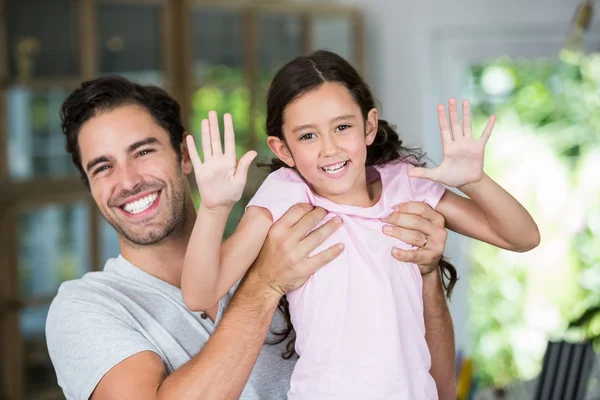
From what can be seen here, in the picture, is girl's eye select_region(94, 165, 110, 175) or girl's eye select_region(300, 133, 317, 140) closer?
girl's eye select_region(300, 133, 317, 140)

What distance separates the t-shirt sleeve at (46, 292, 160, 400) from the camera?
165cm

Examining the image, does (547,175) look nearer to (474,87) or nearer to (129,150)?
(474,87)

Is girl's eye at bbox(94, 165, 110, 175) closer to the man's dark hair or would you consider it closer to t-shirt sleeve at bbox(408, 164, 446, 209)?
the man's dark hair

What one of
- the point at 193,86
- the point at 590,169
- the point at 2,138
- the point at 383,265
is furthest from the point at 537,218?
the point at 383,265

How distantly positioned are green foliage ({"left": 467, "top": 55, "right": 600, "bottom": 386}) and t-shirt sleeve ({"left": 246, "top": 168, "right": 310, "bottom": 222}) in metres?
3.28

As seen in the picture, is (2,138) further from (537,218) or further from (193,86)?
(537,218)

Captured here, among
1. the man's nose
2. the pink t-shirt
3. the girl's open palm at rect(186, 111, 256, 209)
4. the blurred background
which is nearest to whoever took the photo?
the girl's open palm at rect(186, 111, 256, 209)

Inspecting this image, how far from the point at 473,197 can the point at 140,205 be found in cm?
79

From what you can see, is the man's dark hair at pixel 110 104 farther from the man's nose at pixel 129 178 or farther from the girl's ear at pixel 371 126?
the girl's ear at pixel 371 126

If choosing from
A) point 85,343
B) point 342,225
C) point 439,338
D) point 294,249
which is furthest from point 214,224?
point 439,338

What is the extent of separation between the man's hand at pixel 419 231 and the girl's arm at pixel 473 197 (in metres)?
0.05

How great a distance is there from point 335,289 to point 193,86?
8.88 feet

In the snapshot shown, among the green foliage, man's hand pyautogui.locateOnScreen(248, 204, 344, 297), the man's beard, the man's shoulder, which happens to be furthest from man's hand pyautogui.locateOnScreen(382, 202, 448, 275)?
the green foliage

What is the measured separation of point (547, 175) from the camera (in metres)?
4.80
